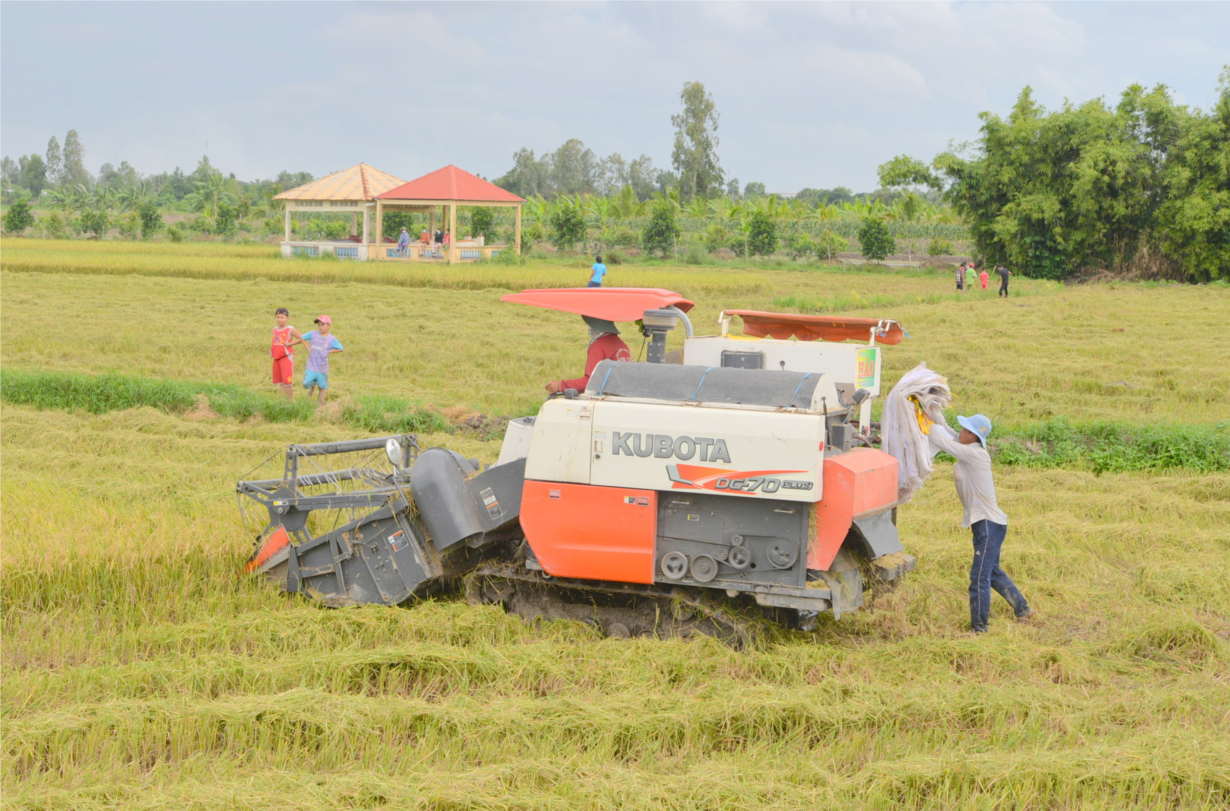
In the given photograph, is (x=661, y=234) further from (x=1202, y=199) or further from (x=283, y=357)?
(x=283, y=357)

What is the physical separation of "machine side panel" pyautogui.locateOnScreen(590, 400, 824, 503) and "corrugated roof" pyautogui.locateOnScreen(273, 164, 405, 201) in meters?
28.8

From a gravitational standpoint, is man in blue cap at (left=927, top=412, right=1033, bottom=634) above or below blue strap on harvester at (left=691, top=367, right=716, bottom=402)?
below

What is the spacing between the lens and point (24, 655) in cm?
512

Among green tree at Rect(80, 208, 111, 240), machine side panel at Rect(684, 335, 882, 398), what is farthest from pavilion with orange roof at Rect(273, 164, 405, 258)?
machine side panel at Rect(684, 335, 882, 398)

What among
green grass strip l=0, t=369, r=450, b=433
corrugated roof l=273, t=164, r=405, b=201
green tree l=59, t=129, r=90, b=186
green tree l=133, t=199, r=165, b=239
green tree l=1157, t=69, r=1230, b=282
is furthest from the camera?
green tree l=59, t=129, r=90, b=186

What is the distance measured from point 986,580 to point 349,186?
30680 mm

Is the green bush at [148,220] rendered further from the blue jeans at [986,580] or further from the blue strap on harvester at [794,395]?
the blue jeans at [986,580]

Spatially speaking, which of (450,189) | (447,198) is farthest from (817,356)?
(450,189)

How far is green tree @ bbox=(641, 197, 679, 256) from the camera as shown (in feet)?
124

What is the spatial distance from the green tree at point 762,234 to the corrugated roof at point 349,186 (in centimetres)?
1300

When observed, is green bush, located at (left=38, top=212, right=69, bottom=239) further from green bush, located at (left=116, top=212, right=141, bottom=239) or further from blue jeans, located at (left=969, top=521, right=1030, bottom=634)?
blue jeans, located at (left=969, top=521, right=1030, bottom=634)

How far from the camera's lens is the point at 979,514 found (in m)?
5.84

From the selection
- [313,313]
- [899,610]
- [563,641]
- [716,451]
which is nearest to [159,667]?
[563,641]

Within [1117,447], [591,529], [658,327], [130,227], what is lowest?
[1117,447]
